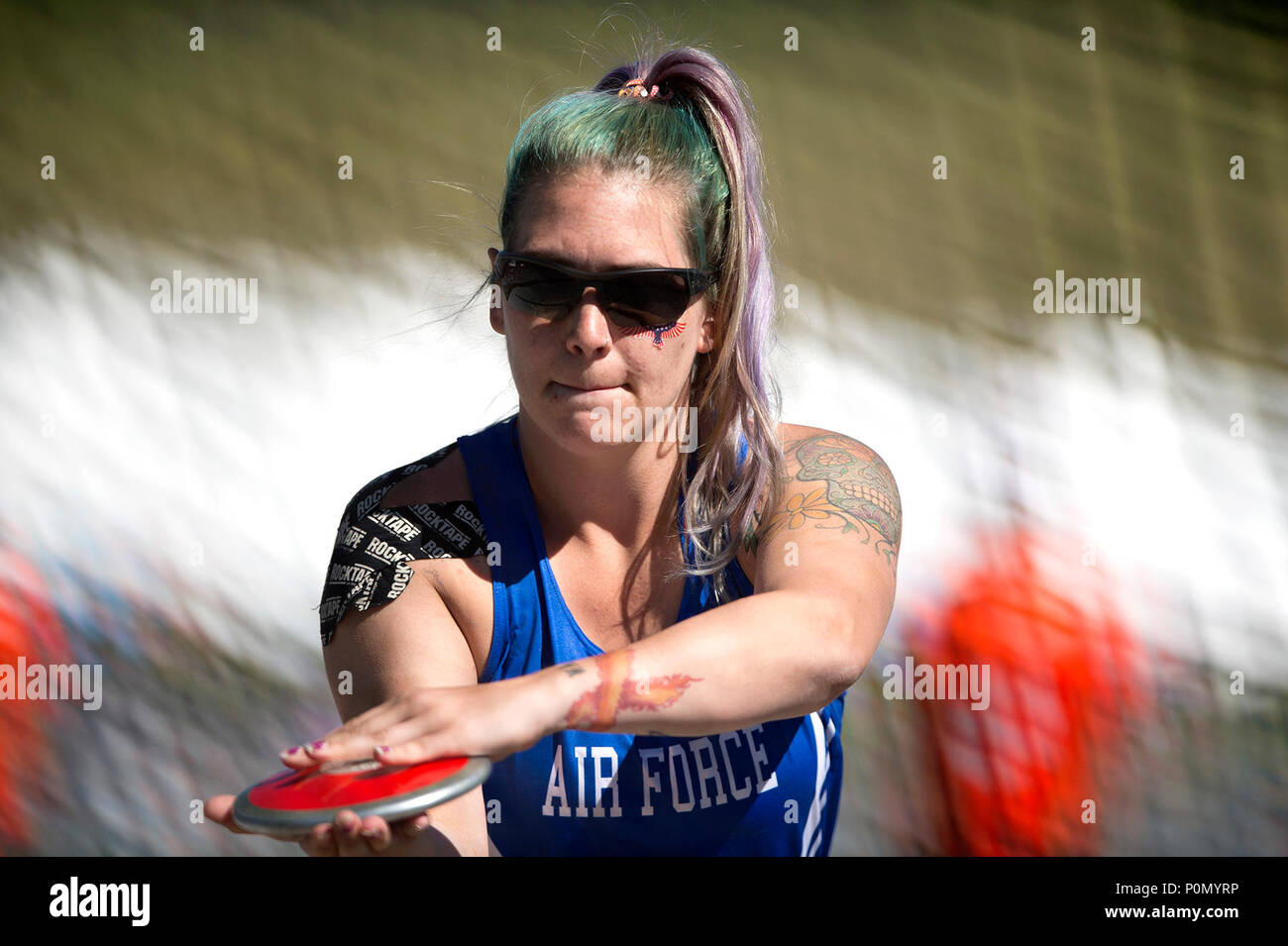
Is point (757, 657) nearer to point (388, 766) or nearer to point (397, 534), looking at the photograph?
point (388, 766)

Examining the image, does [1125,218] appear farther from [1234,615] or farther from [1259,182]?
[1234,615]

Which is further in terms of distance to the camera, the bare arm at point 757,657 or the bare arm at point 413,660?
the bare arm at point 413,660

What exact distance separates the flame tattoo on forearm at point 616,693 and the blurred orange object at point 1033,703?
272 centimetres

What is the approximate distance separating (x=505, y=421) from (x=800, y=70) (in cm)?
269

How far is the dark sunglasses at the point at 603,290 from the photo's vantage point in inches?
77.5

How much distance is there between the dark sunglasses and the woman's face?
0.02 meters

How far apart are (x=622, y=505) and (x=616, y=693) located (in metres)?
0.79

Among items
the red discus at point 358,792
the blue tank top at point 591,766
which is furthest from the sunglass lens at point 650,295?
the red discus at point 358,792

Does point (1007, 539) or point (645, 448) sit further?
point (1007, 539)

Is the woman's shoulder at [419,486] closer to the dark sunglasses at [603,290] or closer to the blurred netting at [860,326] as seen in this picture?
the dark sunglasses at [603,290]

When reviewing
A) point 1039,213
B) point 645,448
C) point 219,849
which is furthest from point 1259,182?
point 219,849

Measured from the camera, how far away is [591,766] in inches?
83.6

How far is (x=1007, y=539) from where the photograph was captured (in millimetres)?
4062

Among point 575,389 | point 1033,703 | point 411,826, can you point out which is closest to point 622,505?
point 575,389
